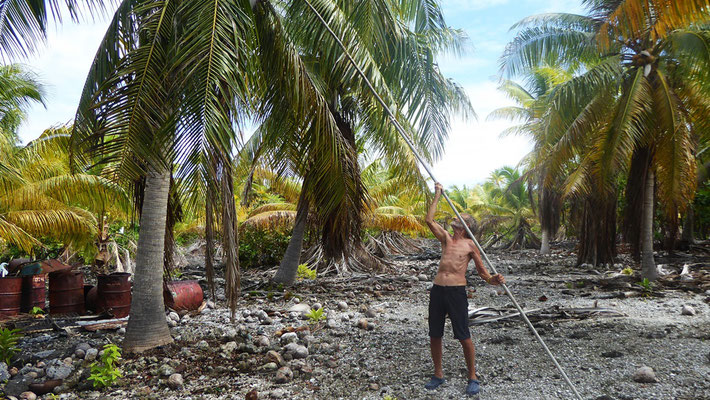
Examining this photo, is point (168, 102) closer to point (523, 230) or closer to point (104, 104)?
point (104, 104)

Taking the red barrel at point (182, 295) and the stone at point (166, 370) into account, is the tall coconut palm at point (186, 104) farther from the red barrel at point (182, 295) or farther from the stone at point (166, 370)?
the red barrel at point (182, 295)

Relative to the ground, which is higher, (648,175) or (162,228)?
(648,175)

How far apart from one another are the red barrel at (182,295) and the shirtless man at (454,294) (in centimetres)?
547

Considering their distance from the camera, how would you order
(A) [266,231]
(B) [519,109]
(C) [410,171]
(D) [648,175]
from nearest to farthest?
(C) [410,171] < (D) [648,175] < (A) [266,231] < (B) [519,109]

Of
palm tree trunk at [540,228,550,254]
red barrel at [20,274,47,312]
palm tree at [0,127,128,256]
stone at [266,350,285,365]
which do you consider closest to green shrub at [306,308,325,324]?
stone at [266,350,285,365]

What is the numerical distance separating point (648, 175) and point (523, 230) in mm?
17522

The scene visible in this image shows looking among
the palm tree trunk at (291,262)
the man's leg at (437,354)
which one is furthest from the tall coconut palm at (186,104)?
the palm tree trunk at (291,262)

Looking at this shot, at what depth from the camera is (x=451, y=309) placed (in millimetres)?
4891

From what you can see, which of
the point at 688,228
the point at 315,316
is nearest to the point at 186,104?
the point at 315,316

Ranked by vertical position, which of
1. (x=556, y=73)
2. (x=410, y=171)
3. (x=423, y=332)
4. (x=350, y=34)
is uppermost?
(x=556, y=73)

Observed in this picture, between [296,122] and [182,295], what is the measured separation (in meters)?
4.32

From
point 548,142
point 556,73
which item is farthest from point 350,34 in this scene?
point 556,73

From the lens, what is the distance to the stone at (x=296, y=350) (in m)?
6.29

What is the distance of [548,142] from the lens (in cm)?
1425
